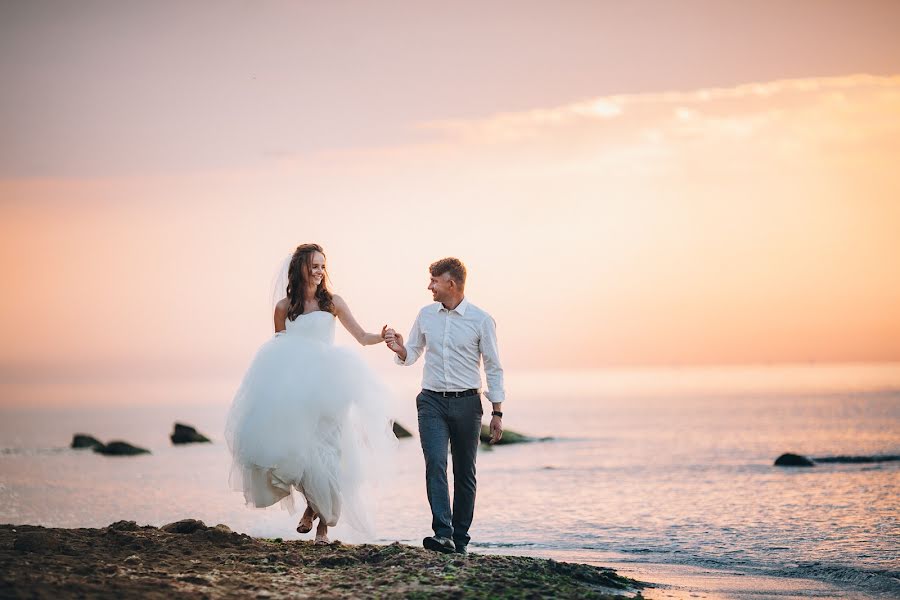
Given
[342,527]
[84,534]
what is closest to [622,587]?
[84,534]

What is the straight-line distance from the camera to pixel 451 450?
958cm

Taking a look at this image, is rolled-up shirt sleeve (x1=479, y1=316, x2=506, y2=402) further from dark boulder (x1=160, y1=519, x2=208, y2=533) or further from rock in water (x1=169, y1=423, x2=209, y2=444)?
rock in water (x1=169, y1=423, x2=209, y2=444)

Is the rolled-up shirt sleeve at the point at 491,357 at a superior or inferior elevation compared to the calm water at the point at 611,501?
superior

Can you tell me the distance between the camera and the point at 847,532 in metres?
14.8

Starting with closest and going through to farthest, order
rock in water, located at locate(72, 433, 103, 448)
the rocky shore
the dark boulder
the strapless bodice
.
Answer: the rocky shore < the strapless bodice < the dark boulder < rock in water, located at locate(72, 433, 103, 448)

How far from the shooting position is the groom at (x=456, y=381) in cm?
951

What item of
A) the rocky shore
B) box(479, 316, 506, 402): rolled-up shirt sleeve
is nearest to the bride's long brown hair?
box(479, 316, 506, 402): rolled-up shirt sleeve

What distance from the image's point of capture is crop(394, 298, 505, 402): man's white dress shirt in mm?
9523

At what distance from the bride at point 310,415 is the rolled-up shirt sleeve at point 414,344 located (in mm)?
356

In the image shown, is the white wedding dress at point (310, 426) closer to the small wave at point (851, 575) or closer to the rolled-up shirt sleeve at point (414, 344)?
the rolled-up shirt sleeve at point (414, 344)

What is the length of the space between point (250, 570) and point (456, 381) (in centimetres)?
266

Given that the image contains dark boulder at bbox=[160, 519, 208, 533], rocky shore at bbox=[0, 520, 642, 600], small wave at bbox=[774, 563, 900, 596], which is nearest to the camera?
rocky shore at bbox=[0, 520, 642, 600]

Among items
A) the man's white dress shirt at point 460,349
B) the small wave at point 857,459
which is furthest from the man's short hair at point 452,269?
the small wave at point 857,459

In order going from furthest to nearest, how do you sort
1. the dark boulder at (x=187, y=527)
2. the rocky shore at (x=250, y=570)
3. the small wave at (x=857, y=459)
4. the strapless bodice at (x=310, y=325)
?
the small wave at (x=857, y=459) < the dark boulder at (x=187, y=527) < the strapless bodice at (x=310, y=325) < the rocky shore at (x=250, y=570)
